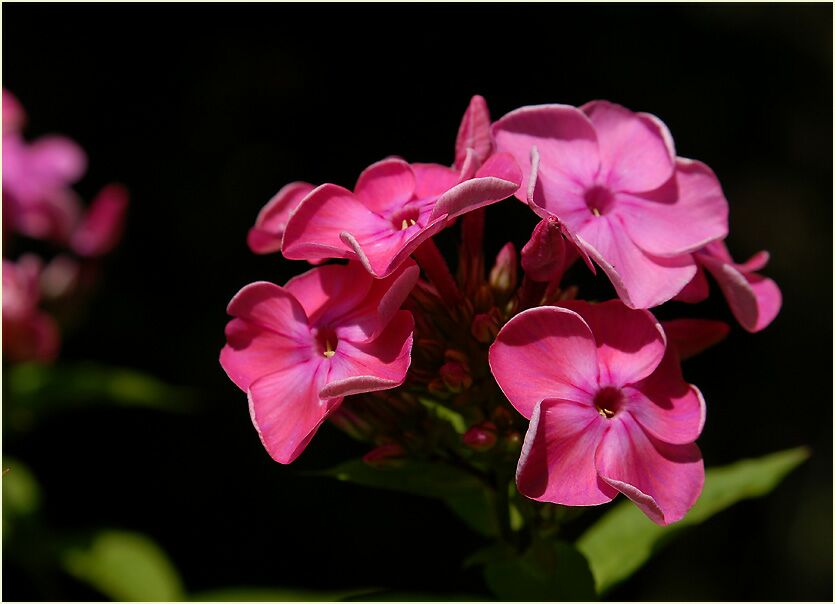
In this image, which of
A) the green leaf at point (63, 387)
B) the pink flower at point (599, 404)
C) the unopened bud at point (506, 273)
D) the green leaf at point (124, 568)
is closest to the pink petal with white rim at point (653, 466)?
the pink flower at point (599, 404)

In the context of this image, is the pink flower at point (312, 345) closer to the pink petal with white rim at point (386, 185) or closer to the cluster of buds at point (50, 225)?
the pink petal with white rim at point (386, 185)

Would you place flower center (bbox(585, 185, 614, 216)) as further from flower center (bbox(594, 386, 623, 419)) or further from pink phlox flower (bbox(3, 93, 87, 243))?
pink phlox flower (bbox(3, 93, 87, 243))

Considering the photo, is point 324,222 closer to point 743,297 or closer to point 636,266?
point 636,266

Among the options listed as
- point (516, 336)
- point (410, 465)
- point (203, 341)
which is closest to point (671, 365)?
point (516, 336)

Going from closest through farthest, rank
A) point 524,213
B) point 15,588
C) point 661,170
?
point 661,170, point 15,588, point 524,213

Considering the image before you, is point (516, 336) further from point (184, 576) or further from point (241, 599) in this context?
point (184, 576)

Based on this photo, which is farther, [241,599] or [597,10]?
[597,10]

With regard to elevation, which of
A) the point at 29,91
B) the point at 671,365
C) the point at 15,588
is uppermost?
the point at 671,365
